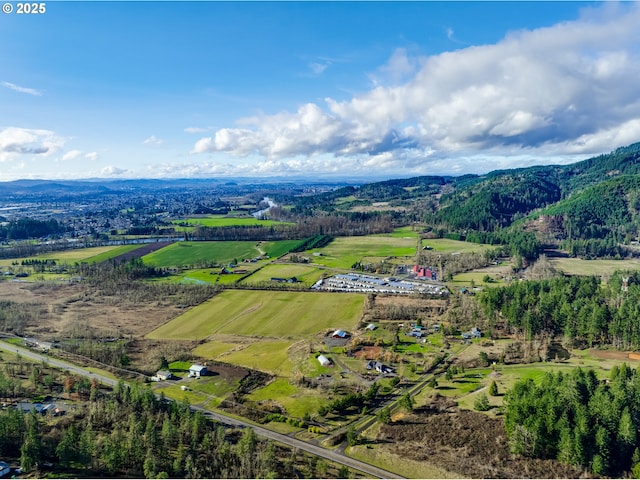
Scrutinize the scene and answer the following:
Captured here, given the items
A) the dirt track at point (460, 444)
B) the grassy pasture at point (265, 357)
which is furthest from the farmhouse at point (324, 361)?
the dirt track at point (460, 444)

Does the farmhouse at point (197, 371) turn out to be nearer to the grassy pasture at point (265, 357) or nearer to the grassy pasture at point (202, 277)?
the grassy pasture at point (265, 357)

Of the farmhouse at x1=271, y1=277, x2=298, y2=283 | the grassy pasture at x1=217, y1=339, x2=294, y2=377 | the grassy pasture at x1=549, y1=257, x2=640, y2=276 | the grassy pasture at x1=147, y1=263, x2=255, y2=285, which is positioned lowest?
the grassy pasture at x1=217, y1=339, x2=294, y2=377

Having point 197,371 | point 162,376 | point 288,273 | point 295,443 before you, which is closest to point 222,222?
point 288,273

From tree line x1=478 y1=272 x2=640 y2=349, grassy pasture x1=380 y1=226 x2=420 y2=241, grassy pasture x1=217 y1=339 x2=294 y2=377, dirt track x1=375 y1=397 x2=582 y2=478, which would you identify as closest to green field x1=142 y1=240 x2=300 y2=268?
grassy pasture x1=380 y1=226 x2=420 y2=241

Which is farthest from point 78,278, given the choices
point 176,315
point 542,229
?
point 542,229

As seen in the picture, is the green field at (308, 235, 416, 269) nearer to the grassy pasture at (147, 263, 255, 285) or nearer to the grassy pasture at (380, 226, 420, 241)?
the grassy pasture at (380, 226, 420, 241)

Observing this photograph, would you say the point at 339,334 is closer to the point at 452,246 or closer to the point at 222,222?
the point at 452,246
